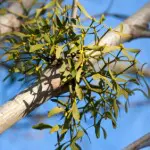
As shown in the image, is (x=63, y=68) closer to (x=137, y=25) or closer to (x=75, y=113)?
(x=75, y=113)

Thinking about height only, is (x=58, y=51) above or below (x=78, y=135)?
above

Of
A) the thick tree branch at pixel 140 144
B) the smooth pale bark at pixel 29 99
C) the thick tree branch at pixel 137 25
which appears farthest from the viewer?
the thick tree branch at pixel 137 25

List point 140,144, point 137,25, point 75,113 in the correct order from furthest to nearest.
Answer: point 137,25, point 140,144, point 75,113

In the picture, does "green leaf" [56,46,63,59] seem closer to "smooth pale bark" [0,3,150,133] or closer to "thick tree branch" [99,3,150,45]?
"smooth pale bark" [0,3,150,133]

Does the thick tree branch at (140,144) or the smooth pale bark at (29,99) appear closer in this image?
the smooth pale bark at (29,99)

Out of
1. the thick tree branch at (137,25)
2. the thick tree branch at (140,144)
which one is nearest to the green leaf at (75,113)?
the thick tree branch at (140,144)

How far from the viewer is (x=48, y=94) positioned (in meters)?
0.59

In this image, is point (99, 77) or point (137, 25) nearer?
point (99, 77)

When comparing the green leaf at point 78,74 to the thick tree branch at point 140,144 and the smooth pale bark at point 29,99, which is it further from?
the thick tree branch at point 140,144

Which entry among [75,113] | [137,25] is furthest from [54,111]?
[137,25]

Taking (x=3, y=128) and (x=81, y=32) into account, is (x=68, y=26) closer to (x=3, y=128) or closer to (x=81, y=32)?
(x=81, y=32)

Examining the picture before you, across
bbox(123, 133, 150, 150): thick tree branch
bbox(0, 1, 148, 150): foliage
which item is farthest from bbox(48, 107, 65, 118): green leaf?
bbox(123, 133, 150, 150): thick tree branch

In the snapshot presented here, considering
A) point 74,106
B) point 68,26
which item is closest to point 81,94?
point 74,106

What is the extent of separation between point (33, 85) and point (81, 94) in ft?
0.28
